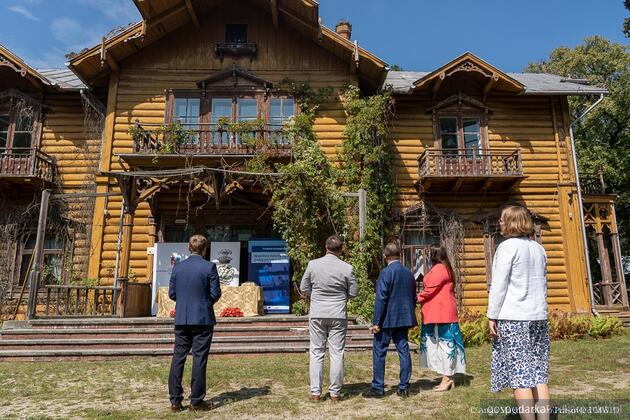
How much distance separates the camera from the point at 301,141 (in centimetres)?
1310

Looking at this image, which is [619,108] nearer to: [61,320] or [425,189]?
[425,189]

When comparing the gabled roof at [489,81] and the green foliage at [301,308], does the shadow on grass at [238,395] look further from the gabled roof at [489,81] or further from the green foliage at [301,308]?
the gabled roof at [489,81]

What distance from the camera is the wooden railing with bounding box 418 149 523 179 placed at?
1392 cm

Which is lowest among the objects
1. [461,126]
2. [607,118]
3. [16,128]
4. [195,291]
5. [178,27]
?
[195,291]

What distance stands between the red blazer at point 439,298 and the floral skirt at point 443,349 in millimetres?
156

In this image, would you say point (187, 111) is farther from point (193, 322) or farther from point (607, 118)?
point (607, 118)

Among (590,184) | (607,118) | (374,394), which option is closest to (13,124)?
(374,394)

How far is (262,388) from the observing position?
19.6 ft

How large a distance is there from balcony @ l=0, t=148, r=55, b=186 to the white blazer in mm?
13296

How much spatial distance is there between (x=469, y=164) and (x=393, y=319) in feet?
32.5

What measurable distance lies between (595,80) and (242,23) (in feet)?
67.2

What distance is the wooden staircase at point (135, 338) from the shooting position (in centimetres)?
851

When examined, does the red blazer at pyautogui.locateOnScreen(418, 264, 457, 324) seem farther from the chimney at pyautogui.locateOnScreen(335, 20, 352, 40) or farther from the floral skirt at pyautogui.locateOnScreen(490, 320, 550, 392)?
the chimney at pyautogui.locateOnScreen(335, 20, 352, 40)

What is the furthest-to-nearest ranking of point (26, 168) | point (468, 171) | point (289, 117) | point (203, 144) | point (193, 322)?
point (468, 171) → point (289, 117) → point (203, 144) → point (26, 168) → point (193, 322)
